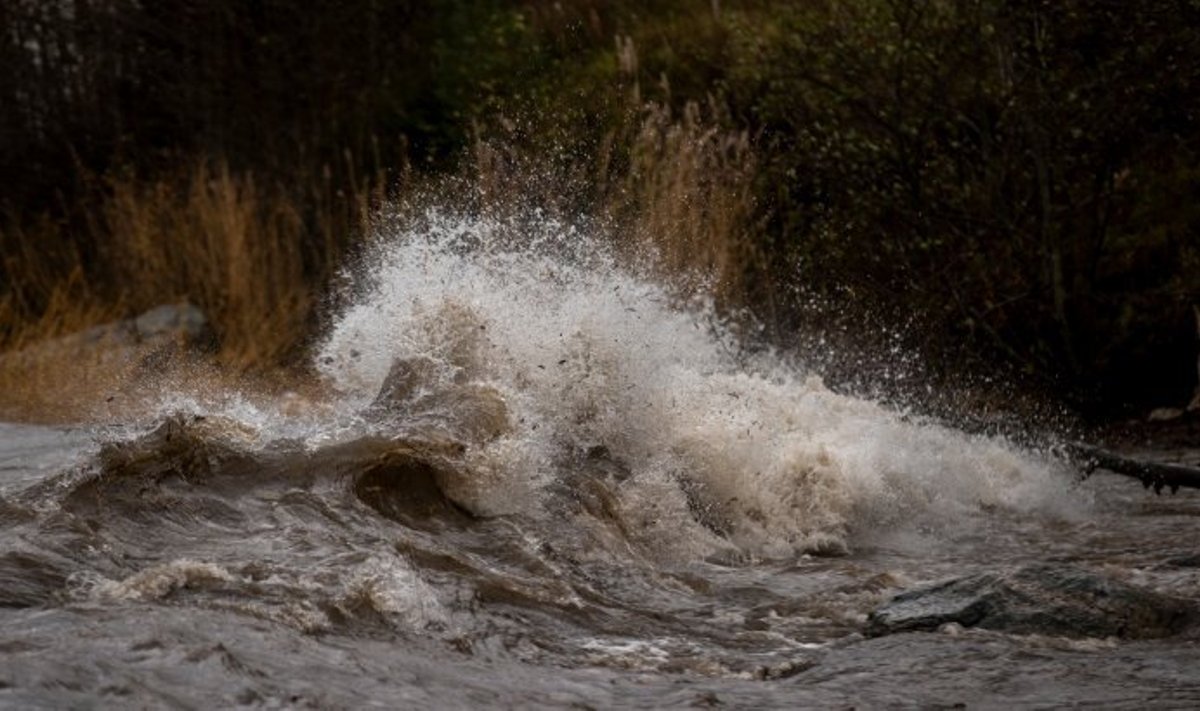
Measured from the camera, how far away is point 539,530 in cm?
633

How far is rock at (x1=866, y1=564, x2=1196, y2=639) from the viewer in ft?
16.6

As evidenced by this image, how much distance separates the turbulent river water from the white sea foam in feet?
0.06

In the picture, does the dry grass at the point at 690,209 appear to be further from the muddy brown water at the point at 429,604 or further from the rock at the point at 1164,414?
the muddy brown water at the point at 429,604

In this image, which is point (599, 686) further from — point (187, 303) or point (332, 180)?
point (332, 180)

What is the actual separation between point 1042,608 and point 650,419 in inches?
117

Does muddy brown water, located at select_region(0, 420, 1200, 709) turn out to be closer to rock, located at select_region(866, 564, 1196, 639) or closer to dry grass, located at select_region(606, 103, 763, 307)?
rock, located at select_region(866, 564, 1196, 639)

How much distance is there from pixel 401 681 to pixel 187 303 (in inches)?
350

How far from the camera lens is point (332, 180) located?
14703 mm

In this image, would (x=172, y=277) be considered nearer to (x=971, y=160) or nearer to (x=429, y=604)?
Answer: (x=971, y=160)

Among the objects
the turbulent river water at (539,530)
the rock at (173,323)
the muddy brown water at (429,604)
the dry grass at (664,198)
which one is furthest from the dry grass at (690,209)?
the muddy brown water at (429,604)

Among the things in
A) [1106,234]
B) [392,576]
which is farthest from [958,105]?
[392,576]

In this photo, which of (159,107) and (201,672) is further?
(159,107)

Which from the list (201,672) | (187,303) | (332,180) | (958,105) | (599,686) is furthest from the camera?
(332,180)

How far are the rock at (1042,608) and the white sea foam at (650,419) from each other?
4.68 feet
